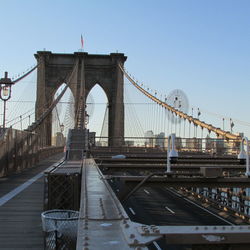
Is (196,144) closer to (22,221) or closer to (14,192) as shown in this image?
(14,192)

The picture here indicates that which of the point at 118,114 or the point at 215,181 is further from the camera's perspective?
the point at 118,114

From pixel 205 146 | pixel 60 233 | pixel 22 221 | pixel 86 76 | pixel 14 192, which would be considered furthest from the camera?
pixel 86 76

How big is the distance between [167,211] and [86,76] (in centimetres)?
4519

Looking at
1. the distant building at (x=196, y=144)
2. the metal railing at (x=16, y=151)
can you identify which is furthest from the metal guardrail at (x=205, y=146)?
the metal railing at (x=16, y=151)

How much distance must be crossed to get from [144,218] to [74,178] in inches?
413

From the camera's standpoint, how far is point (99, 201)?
4211 millimetres

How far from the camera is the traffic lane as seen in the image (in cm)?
1818

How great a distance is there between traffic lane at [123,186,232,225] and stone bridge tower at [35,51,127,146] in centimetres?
3237

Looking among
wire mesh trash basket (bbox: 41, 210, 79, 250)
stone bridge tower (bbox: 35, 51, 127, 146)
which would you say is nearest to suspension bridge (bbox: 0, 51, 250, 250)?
wire mesh trash basket (bbox: 41, 210, 79, 250)

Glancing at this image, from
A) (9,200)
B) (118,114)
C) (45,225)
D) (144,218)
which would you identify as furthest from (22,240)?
(118,114)

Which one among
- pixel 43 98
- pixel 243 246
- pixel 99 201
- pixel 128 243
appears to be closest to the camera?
pixel 128 243

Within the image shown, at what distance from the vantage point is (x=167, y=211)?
21.4 m

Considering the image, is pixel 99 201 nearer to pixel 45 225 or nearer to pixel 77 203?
pixel 45 225

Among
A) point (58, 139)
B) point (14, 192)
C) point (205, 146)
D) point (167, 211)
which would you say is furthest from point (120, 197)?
point (58, 139)
